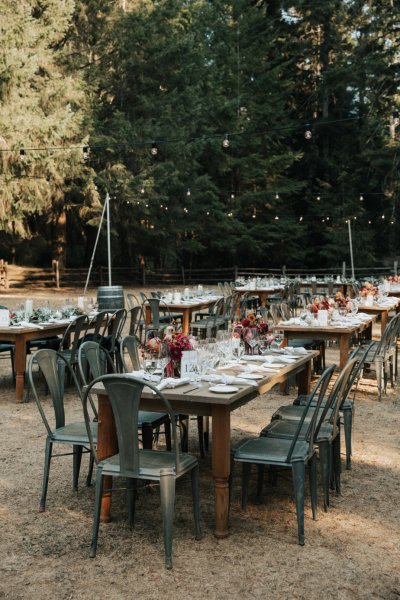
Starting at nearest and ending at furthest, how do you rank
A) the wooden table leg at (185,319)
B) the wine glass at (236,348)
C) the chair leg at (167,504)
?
the chair leg at (167,504)
the wine glass at (236,348)
the wooden table leg at (185,319)

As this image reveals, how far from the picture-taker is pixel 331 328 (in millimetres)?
7906

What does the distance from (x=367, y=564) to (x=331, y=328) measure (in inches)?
176

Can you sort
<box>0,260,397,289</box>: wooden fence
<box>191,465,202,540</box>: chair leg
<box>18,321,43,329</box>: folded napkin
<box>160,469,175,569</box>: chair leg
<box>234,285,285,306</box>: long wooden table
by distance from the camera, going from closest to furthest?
<box>160,469,175,569</box>: chair leg → <box>191,465,202,540</box>: chair leg → <box>18,321,43,329</box>: folded napkin → <box>234,285,285,306</box>: long wooden table → <box>0,260,397,289</box>: wooden fence

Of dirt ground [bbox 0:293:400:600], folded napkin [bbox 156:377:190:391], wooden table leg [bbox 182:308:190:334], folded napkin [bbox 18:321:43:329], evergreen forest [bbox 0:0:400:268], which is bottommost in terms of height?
dirt ground [bbox 0:293:400:600]

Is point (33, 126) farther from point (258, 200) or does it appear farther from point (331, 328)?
point (331, 328)

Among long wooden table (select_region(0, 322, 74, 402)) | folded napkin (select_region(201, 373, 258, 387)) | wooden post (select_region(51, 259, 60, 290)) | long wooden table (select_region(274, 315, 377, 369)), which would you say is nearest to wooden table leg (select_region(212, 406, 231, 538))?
folded napkin (select_region(201, 373, 258, 387))

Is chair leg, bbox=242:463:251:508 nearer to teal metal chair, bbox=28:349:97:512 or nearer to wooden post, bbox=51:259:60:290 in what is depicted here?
teal metal chair, bbox=28:349:97:512

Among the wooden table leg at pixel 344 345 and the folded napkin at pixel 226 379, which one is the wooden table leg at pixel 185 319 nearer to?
the wooden table leg at pixel 344 345

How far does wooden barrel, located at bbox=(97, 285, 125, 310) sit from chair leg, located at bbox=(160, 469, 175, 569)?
9946mm

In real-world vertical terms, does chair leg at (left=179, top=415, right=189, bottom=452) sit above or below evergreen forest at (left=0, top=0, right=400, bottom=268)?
below

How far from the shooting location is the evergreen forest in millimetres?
26078

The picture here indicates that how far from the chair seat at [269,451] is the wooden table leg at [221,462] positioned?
15 cm

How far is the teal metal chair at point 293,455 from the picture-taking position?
3900mm

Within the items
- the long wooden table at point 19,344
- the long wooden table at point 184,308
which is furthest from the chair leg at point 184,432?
the long wooden table at point 184,308
